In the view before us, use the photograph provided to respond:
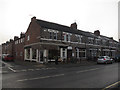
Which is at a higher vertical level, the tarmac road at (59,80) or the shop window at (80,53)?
the shop window at (80,53)

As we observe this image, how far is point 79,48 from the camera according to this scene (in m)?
26.9

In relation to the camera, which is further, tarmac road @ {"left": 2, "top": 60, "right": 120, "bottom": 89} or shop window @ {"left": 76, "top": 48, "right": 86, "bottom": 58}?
shop window @ {"left": 76, "top": 48, "right": 86, "bottom": 58}

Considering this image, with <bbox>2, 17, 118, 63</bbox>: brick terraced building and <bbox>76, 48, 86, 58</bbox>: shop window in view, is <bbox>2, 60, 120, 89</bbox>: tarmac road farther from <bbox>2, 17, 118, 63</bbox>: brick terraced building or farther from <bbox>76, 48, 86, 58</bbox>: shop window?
<bbox>76, 48, 86, 58</bbox>: shop window

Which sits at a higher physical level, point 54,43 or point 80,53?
point 54,43

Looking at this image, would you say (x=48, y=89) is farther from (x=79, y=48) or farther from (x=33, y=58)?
(x=79, y=48)

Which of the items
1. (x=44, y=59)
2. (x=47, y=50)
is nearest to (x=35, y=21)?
(x=47, y=50)

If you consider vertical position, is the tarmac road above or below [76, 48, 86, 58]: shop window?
below

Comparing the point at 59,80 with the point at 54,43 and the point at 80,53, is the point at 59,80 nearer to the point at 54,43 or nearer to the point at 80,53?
the point at 54,43

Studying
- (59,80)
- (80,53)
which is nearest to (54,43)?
(80,53)

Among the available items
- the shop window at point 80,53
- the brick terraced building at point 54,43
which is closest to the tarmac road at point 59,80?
the brick terraced building at point 54,43

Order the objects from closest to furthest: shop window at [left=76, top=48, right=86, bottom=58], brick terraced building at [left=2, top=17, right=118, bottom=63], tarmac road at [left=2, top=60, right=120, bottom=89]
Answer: tarmac road at [left=2, top=60, right=120, bottom=89], brick terraced building at [left=2, top=17, right=118, bottom=63], shop window at [left=76, top=48, right=86, bottom=58]

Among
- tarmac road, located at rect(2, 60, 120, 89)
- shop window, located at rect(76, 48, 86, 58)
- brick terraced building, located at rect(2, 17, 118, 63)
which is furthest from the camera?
shop window, located at rect(76, 48, 86, 58)

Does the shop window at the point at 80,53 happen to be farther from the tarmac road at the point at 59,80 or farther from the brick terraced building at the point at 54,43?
the tarmac road at the point at 59,80

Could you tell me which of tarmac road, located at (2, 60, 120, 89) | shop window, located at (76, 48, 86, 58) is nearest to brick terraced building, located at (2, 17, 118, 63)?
shop window, located at (76, 48, 86, 58)
